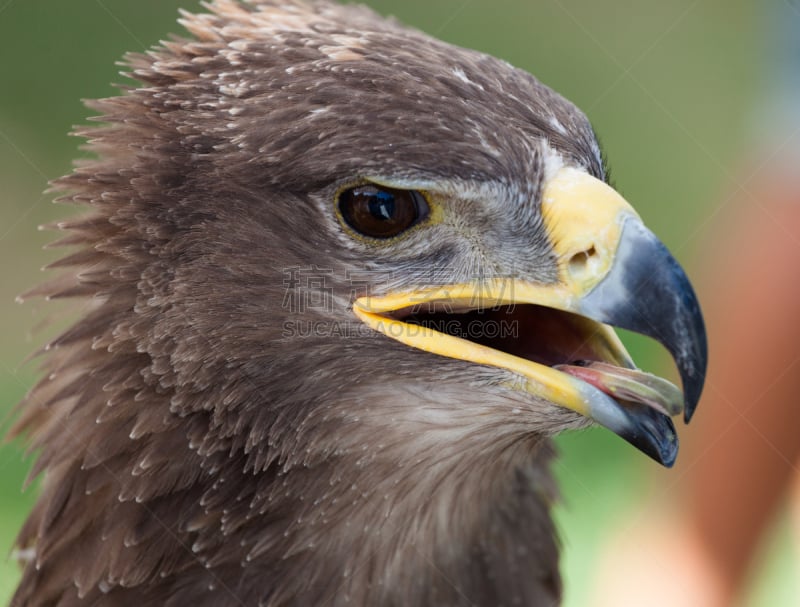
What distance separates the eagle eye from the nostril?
389 mm

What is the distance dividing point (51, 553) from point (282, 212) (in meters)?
1.15

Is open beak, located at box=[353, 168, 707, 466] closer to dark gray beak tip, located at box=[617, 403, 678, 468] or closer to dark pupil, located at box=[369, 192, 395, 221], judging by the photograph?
dark gray beak tip, located at box=[617, 403, 678, 468]

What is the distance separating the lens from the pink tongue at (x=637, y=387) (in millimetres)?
2166

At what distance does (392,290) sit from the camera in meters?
2.32

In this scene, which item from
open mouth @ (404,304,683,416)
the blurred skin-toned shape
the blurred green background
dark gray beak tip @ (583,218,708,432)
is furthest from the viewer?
the blurred green background

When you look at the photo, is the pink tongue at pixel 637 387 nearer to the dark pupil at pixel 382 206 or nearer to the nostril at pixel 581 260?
the nostril at pixel 581 260

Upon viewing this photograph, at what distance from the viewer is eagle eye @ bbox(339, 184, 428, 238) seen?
2.27m

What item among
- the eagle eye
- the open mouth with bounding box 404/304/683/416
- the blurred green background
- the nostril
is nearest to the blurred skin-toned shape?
the blurred green background

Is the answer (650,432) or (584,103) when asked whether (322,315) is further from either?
(584,103)

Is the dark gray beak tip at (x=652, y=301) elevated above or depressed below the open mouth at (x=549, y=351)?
above

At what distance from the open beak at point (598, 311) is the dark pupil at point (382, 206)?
0.65 feet

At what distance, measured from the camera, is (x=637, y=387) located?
219cm

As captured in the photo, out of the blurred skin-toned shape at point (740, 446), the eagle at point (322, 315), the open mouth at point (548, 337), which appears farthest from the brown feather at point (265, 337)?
the blurred skin-toned shape at point (740, 446)

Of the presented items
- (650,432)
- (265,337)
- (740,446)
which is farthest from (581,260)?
(740,446)
